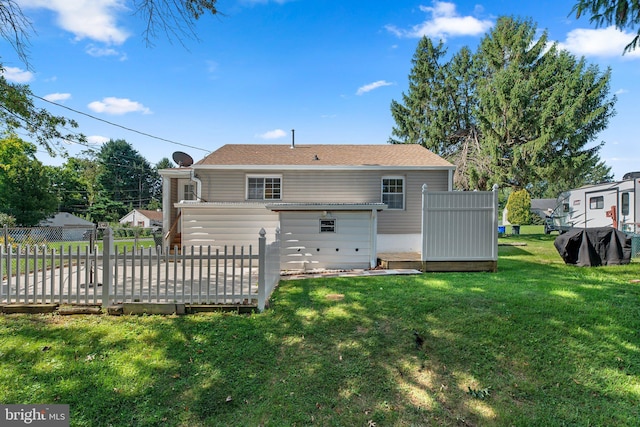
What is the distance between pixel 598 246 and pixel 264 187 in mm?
11061

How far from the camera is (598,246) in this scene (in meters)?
8.13

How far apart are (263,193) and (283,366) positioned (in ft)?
28.4

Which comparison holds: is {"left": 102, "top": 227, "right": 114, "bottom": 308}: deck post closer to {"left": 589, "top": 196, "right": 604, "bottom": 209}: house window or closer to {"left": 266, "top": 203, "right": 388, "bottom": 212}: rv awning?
{"left": 266, "top": 203, "right": 388, "bottom": 212}: rv awning

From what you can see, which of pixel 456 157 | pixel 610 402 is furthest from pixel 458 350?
pixel 456 157

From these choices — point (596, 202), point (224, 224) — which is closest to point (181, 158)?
point (224, 224)

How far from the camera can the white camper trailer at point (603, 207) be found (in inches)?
522

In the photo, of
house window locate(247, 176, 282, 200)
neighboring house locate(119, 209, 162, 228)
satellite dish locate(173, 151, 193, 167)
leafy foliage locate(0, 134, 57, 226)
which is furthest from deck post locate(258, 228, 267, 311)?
neighboring house locate(119, 209, 162, 228)

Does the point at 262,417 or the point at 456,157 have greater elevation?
the point at 456,157

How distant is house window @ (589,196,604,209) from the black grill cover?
32.0 feet

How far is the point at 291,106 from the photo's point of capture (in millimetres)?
16078

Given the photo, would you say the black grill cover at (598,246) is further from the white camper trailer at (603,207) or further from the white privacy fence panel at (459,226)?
the white camper trailer at (603,207)

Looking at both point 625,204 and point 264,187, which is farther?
point 625,204

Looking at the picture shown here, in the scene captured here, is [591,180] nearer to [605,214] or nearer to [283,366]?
[605,214]

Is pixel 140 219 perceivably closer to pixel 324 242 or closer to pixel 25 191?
pixel 25 191
